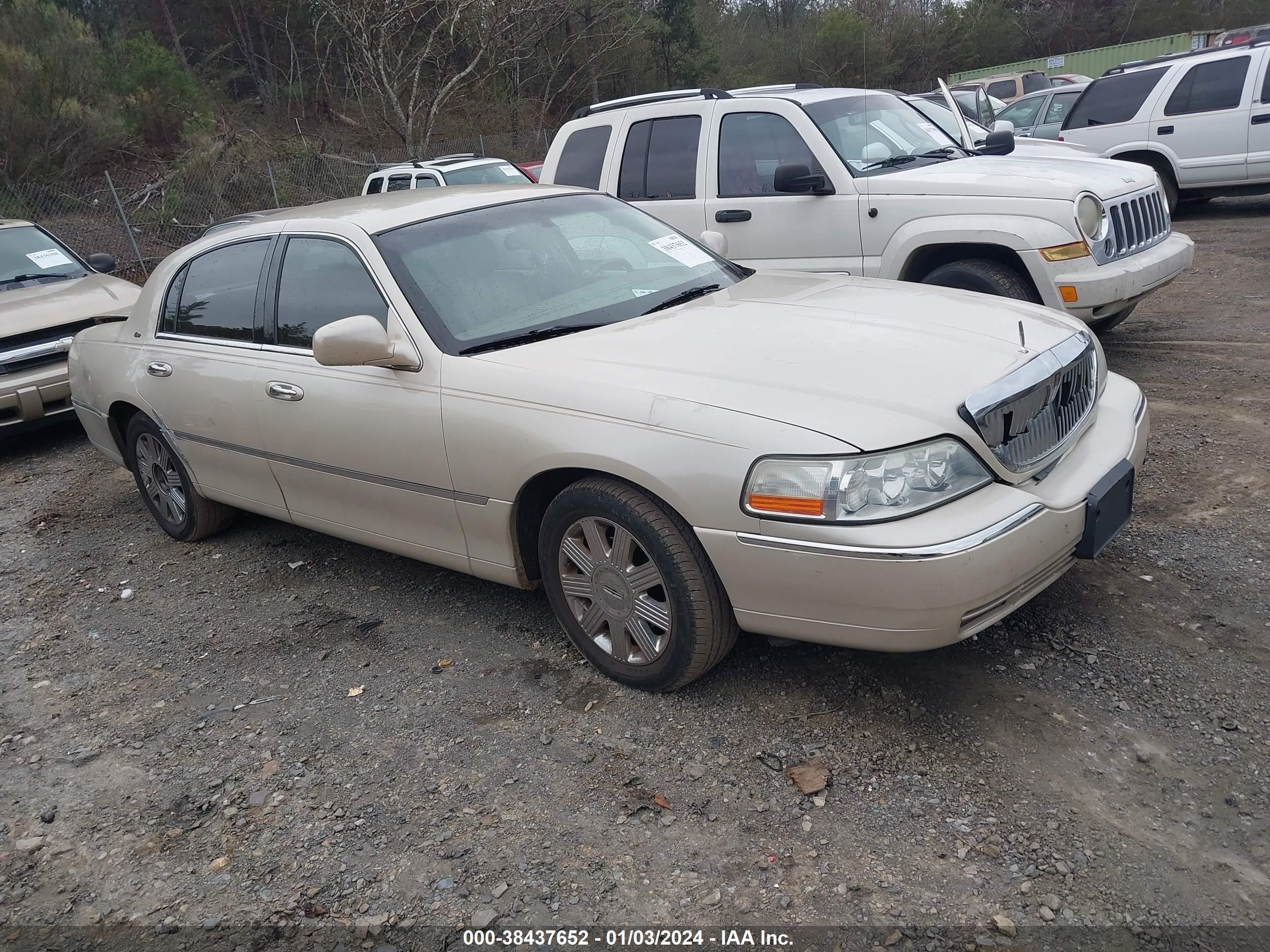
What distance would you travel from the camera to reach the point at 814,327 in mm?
3527

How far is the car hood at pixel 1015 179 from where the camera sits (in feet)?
18.9

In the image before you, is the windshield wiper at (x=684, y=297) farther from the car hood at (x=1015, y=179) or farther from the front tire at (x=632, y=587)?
the car hood at (x=1015, y=179)

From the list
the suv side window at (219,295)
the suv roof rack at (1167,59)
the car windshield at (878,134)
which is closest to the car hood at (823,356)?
the suv side window at (219,295)

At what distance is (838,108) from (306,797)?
5427mm

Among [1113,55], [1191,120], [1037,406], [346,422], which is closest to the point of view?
[1037,406]

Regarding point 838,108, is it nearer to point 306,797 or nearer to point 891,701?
point 891,701

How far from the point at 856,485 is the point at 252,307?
2.94 m

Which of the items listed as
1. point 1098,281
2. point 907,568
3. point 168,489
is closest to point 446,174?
point 168,489

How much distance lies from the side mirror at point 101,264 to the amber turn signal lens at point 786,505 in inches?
315

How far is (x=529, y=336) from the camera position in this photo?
12.1ft

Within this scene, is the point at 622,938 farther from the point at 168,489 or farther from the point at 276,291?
the point at 168,489

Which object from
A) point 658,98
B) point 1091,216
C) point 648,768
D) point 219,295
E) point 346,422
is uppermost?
point 658,98

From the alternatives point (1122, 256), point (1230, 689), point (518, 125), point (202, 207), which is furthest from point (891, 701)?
point (518, 125)

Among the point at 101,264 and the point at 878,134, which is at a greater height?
the point at 878,134
